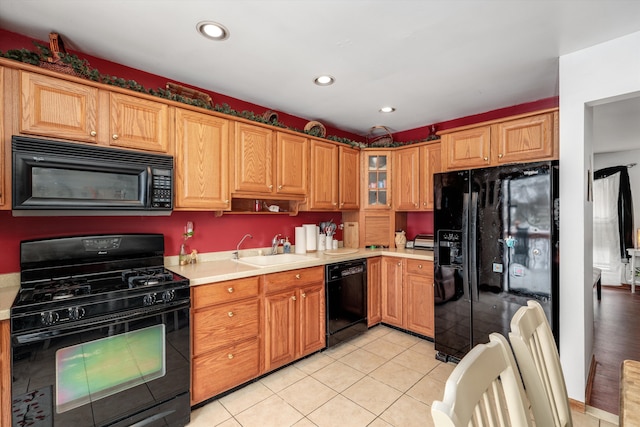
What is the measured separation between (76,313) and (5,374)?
38cm

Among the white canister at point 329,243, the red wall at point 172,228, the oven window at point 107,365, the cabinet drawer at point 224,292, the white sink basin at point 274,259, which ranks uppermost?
the red wall at point 172,228

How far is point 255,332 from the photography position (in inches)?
94.7

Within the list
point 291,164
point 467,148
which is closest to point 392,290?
point 467,148

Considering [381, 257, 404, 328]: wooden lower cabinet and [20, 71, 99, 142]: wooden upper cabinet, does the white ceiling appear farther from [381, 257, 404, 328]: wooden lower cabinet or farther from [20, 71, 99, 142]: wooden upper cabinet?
[381, 257, 404, 328]: wooden lower cabinet

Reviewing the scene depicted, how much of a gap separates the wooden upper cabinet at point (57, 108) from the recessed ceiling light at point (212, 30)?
2.62 feet

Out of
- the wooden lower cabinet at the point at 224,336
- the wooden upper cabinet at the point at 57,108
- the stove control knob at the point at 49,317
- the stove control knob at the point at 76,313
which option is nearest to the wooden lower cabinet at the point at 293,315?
the wooden lower cabinet at the point at 224,336

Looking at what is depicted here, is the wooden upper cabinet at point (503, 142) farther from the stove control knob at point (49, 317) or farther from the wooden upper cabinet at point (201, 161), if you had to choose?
the stove control knob at point (49, 317)

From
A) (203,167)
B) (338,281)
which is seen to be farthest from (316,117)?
(338,281)

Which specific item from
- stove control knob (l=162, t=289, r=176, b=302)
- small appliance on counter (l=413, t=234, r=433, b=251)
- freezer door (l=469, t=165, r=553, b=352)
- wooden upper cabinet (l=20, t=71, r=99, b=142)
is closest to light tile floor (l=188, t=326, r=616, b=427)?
freezer door (l=469, t=165, r=553, b=352)

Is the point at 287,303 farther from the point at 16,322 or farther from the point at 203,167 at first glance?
the point at 16,322

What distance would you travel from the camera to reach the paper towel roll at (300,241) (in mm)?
3420

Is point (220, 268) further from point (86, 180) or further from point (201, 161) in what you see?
point (86, 180)

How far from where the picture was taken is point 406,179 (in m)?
3.67

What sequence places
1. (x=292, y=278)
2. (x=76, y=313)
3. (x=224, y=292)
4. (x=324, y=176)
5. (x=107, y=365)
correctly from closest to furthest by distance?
1. (x=76, y=313)
2. (x=107, y=365)
3. (x=224, y=292)
4. (x=292, y=278)
5. (x=324, y=176)
